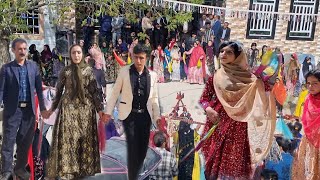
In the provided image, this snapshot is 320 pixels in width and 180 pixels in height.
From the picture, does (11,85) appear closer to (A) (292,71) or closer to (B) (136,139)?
(B) (136,139)

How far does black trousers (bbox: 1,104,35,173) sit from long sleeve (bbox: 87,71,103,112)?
596mm

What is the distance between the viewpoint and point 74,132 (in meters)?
3.75

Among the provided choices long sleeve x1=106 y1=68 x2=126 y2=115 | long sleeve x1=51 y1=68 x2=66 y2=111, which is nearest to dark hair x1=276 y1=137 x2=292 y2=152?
long sleeve x1=106 y1=68 x2=126 y2=115

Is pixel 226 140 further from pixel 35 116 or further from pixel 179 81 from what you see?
pixel 179 81

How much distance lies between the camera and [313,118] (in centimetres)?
327

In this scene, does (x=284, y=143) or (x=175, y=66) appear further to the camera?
(x=175, y=66)

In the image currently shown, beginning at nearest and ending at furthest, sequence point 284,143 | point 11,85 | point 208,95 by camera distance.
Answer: point 208,95 < point 11,85 < point 284,143

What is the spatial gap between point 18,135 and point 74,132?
54 cm

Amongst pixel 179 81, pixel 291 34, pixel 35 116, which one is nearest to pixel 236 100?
pixel 35 116

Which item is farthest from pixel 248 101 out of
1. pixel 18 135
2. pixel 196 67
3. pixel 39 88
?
pixel 196 67

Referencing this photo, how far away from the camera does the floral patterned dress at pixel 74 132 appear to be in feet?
12.1

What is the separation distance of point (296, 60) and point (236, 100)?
744cm

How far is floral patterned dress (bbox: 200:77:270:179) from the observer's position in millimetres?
3328

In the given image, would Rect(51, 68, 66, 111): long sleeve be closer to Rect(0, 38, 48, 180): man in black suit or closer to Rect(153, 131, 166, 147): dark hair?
Rect(0, 38, 48, 180): man in black suit
